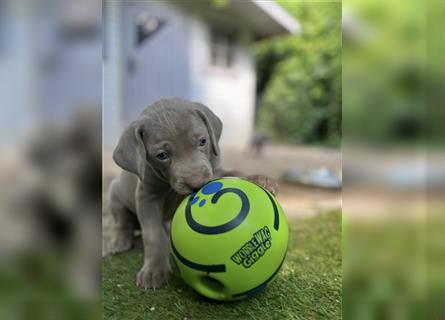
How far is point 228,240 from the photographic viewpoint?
2121mm

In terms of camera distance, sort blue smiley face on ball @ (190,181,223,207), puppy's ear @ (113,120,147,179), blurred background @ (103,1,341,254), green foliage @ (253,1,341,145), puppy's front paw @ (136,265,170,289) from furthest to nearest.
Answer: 1. green foliage @ (253,1,341,145)
2. blurred background @ (103,1,341,254)
3. puppy's front paw @ (136,265,170,289)
4. puppy's ear @ (113,120,147,179)
5. blue smiley face on ball @ (190,181,223,207)

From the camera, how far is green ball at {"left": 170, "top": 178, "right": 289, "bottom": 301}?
2.13 metres

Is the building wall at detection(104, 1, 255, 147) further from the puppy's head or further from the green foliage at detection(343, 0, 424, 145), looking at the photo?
the green foliage at detection(343, 0, 424, 145)

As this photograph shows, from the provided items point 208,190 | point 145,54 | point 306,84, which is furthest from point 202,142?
point 306,84

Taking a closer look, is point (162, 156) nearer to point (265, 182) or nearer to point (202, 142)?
point (202, 142)

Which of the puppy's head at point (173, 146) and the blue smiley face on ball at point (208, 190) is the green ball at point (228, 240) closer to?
the blue smiley face on ball at point (208, 190)

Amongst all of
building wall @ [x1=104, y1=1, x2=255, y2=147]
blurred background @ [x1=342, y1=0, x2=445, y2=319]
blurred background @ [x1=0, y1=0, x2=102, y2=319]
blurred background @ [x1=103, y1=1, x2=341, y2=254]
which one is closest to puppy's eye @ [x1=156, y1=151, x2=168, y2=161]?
blurred background @ [x1=0, y1=0, x2=102, y2=319]

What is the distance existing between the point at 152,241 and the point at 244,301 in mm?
731

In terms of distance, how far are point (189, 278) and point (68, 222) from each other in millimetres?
899

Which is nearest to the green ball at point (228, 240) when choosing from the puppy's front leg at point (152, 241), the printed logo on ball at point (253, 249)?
the printed logo on ball at point (253, 249)

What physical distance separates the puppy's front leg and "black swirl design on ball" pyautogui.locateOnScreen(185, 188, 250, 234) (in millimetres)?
573

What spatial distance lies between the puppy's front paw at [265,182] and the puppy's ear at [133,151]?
66 centimetres

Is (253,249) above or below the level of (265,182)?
below

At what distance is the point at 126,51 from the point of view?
988 cm
